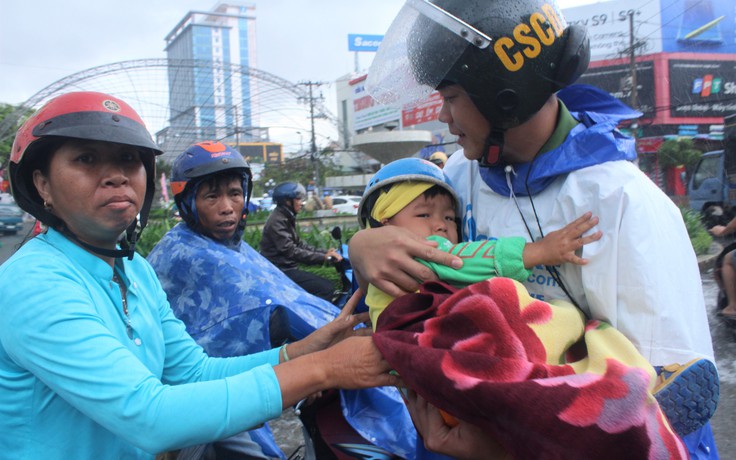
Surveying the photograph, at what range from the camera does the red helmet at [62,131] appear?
166 cm

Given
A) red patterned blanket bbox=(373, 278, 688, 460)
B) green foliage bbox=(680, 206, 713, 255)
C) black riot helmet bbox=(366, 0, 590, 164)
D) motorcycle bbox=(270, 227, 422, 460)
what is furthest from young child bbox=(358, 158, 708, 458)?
green foliage bbox=(680, 206, 713, 255)

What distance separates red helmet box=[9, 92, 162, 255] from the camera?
5.45 feet

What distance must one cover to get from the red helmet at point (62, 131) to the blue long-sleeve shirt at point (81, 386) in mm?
186

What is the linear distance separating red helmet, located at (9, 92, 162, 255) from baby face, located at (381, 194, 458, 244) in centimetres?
92

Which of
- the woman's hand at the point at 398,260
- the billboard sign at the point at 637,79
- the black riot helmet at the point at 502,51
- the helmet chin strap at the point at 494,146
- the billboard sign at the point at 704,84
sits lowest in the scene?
the woman's hand at the point at 398,260

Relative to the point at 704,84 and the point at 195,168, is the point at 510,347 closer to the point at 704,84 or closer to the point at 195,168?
the point at 195,168

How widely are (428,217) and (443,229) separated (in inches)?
2.9

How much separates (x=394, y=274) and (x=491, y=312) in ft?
1.50

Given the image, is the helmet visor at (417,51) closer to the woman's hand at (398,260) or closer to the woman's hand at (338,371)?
the woman's hand at (398,260)

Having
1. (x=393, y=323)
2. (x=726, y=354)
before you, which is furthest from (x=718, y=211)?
(x=393, y=323)

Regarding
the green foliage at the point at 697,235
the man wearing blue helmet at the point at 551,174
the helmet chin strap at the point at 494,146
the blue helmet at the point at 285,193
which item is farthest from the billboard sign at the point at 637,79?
the helmet chin strap at the point at 494,146

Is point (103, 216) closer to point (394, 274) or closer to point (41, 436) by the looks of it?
point (41, 436)

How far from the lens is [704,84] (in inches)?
742

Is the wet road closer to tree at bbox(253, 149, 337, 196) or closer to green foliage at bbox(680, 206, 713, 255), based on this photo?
green foliage at bbox(680, 206, 713, 255)
